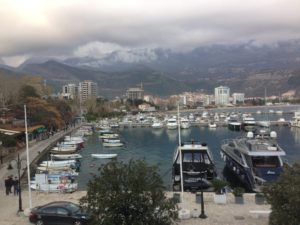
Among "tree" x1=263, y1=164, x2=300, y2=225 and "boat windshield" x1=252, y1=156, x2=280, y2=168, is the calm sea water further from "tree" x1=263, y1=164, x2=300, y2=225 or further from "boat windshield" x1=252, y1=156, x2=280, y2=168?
"tree" x1=263, y1=164, x2=300, y2=225

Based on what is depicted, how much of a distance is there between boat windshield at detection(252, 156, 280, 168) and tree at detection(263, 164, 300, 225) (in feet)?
59.5

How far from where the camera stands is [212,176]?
109ft

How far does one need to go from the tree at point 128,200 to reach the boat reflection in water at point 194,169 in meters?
16.7

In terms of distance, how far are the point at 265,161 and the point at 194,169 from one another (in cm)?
590

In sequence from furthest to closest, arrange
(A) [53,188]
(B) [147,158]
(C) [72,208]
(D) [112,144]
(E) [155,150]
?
1. (D) [112,144]
2. (E) [155,150]
3. (B) [147,158]
4. (A) [53,188]
5. (C) [72,208]

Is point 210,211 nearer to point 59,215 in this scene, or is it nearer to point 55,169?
point 59,215

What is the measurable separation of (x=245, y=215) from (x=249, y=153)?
1389 centimetres

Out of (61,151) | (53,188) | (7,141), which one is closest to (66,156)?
(61,151)

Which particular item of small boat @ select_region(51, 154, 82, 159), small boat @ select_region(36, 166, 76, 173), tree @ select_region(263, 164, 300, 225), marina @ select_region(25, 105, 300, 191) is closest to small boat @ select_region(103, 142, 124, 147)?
marina @ select_region(25, 105, 300, 191)

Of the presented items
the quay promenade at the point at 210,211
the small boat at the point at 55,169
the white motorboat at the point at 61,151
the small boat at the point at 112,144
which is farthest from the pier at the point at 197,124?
the quay promenade at the point at 210,211

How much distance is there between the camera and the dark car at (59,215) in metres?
17.6

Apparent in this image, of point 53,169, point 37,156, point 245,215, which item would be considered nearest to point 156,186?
point 245,215

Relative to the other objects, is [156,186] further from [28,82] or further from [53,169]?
[28,82]

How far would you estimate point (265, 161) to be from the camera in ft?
106
